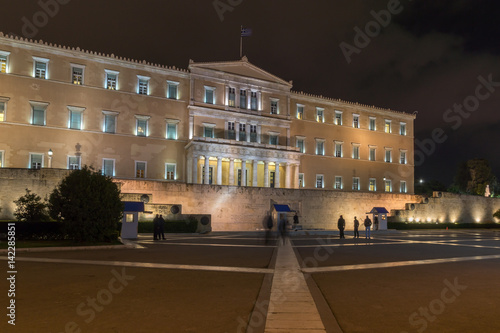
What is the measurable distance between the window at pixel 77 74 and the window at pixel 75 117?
2921 millimetres

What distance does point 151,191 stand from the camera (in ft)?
112

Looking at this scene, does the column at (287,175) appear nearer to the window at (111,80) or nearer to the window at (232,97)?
the window at (232,97)

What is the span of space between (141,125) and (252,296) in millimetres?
38354

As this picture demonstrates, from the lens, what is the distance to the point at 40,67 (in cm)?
3831

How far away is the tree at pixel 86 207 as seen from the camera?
1873 cm

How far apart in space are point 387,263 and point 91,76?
38.2 m

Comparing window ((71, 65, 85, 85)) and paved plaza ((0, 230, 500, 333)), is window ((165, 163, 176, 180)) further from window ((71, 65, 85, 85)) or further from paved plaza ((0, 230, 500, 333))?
paved plaza ((0, 230, 500, 333))

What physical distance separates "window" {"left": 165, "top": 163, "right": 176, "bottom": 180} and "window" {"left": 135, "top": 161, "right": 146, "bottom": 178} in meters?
2.64

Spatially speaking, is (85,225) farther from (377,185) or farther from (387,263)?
(377,185)

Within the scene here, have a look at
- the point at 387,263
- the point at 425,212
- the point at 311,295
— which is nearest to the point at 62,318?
the point at 311,295

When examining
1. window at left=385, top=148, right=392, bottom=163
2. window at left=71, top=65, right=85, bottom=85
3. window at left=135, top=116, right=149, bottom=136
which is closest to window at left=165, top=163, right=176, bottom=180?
window at left=135, top=116, right=149, bottom=136

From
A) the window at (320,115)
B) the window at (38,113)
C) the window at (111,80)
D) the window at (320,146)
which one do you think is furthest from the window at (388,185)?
the window at (38,113)

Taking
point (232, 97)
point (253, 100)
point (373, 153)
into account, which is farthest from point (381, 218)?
point (232, 97)

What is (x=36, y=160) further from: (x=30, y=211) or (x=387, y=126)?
(x=387, y=126)
